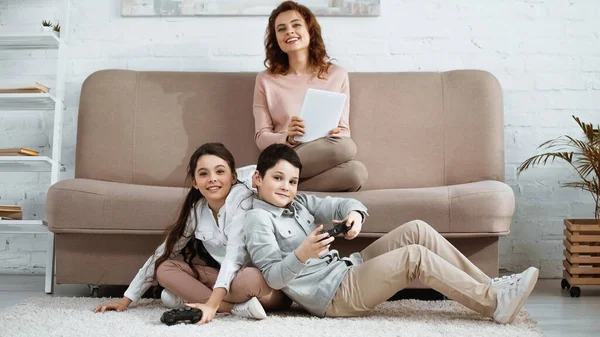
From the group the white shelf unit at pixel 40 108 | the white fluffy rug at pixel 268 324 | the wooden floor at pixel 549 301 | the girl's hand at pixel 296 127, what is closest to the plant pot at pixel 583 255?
the wooden floor at pixel 549 301

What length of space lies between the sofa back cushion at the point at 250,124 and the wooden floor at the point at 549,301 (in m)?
0.52

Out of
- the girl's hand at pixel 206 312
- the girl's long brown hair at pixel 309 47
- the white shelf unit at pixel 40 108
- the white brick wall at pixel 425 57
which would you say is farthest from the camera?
the white brick wall at pixel 425 57

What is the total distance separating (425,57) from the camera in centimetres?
345

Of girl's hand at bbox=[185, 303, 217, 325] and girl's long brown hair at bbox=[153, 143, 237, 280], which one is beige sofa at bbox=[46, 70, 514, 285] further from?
girl's hand at bbox=[185, 303, 217, 325]

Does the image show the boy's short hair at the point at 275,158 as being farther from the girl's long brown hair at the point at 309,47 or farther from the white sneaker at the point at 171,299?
the girl's long brown hair at the point at 309,47

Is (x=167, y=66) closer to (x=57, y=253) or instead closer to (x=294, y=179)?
(x=57, y=253)

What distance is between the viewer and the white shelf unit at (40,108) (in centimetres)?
294

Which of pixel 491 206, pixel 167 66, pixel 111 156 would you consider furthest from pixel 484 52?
pixel 111 156

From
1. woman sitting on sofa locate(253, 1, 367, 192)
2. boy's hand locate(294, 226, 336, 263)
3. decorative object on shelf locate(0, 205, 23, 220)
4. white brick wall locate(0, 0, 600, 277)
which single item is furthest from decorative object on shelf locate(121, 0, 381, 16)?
boy's hand locate(294, 226, 336, 263)

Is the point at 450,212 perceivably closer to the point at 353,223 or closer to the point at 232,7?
the point at 353,223

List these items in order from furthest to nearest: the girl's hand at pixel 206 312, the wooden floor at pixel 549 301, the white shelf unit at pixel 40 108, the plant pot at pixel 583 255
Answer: the white shelf unit at pixel 40 108
the plant pot at pixel 583 255
the wooden floor at pixel 549 301
the girl's hand at pixel 206 312

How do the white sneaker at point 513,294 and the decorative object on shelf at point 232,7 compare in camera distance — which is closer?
the white sneaker at point 513,294

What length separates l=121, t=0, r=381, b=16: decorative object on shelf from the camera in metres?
3.43

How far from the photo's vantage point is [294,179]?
7.43ft
